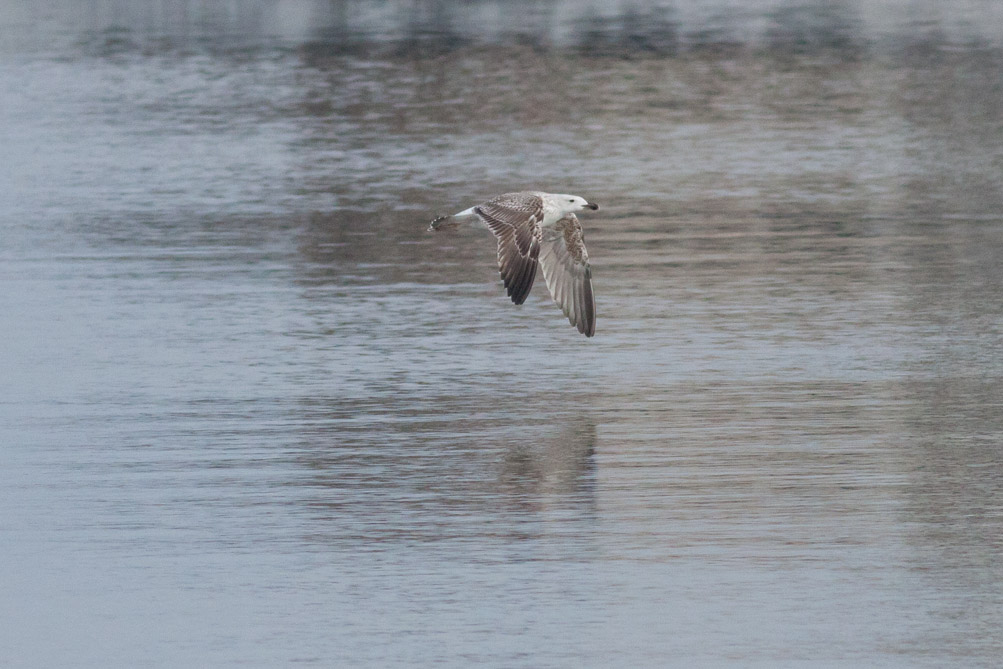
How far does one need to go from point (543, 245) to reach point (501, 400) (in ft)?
4.61

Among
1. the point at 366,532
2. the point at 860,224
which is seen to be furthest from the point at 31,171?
the point at 366,532

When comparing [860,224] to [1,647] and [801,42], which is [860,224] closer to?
[1,647]

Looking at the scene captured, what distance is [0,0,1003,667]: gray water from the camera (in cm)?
733

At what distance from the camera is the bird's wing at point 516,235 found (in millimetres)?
10609

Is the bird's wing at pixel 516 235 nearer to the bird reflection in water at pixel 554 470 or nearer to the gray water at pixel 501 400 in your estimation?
the gray water at pixel 501 400

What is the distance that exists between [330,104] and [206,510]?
19.1 meters

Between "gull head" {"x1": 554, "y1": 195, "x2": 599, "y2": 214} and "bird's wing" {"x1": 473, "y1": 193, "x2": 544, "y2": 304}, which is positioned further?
"gull head" {"x1": 554, "y1": 195, "x2": 599, "y2": 214}

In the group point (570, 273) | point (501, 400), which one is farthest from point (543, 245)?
point (501, 400)

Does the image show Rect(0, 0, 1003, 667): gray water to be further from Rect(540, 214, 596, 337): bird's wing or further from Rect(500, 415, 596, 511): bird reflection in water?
Rect(540, 214, 596, 337): bird's wing

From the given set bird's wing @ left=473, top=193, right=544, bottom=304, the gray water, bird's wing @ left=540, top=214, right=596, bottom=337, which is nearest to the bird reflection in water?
the gray water

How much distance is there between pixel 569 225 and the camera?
11.7 metres

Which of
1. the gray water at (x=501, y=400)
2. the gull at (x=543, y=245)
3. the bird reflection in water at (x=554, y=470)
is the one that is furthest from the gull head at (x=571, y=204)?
the bird reflection in water at (x=554, y=470)

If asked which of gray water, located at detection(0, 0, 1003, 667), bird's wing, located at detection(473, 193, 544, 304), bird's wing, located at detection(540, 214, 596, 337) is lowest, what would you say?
gray water, located at detection(0, 0, 1003, 667)

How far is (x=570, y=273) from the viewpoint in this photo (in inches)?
457
